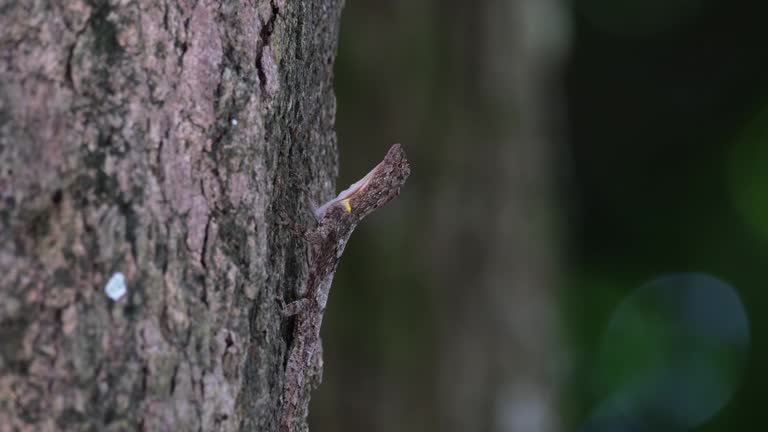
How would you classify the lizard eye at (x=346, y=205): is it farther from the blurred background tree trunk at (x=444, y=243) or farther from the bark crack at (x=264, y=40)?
the blurred background tree trunk at (x=444, y=243)

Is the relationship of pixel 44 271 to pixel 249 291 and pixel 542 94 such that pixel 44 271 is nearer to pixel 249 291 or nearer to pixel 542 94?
pixel 249 291

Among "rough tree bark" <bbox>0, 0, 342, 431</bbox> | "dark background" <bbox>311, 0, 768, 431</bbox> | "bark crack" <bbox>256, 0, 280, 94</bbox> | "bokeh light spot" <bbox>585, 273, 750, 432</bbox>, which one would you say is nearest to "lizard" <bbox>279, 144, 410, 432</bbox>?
"rough tree bark" <bbox>0, 0, 342, 431</bbox>

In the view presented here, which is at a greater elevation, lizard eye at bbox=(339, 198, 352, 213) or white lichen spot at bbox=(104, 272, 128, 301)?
lizard eye at bbox=(339, 198, 352, 213)

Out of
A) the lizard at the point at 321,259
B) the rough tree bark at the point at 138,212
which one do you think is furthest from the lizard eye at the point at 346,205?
the rough tree bark at the point at 138,212

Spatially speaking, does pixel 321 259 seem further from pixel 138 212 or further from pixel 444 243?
pixel 444 243

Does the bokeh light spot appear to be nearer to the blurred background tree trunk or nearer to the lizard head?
the blurred background tree trunk

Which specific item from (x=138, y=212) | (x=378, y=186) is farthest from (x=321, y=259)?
(x=138, y=212)
